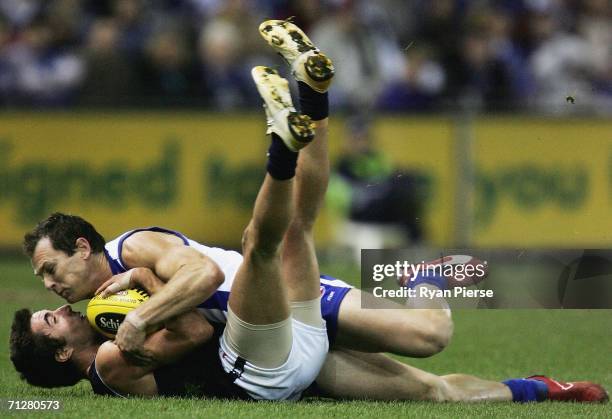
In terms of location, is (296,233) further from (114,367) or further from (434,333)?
(114,367)

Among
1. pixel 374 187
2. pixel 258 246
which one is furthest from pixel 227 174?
pixel 258 246

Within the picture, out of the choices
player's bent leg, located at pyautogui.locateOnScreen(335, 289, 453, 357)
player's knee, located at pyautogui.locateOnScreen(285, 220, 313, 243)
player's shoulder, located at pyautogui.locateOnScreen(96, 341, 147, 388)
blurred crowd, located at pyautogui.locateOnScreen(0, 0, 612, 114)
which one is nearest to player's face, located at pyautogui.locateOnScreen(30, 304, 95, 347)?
player's shoulder, located at pyautogui.locateOnScreen(96, 341, 147, 388)

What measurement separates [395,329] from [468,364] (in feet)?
5.66

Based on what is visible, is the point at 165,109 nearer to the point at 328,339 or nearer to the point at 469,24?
the point at 469,24

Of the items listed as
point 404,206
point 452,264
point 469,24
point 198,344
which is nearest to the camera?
point 198,344

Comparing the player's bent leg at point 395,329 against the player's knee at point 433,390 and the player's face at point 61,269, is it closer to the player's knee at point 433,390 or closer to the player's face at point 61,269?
the player's knee at point 433,390

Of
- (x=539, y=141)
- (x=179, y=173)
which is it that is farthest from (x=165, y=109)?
(x=539, y=141)

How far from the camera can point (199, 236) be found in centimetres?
1350

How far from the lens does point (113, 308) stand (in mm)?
6117

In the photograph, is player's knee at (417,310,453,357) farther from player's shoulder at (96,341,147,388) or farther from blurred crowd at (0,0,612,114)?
blurred crowd at (0,0,612,114)

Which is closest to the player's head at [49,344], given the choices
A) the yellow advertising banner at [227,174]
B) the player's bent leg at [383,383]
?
the player's bent leg at [383,383]

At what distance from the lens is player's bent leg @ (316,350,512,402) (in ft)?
21.1

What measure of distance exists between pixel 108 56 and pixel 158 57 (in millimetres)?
592

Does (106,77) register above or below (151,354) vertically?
above
